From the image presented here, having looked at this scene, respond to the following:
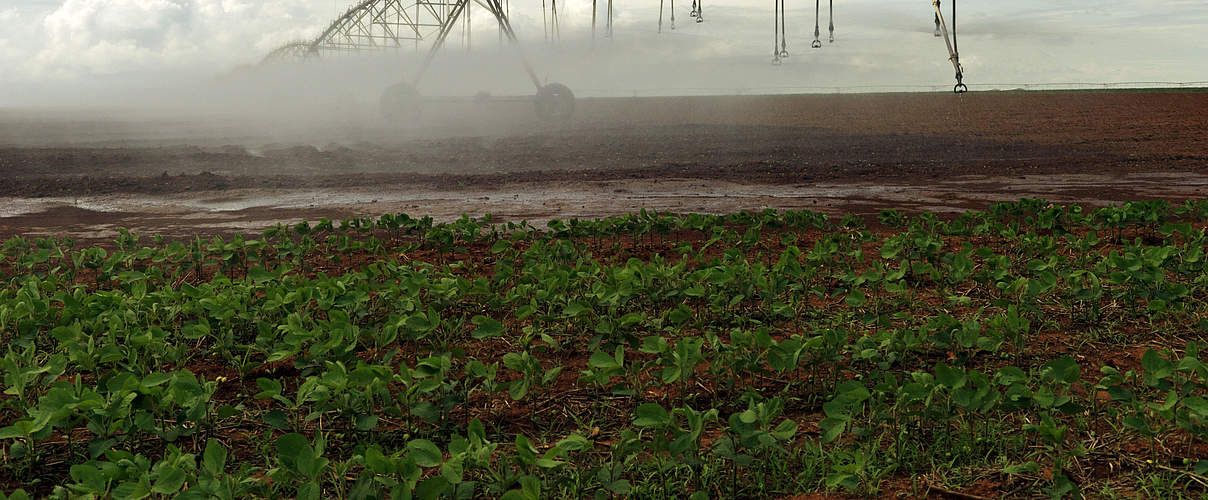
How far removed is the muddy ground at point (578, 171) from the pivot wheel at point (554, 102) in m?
A: 0.63

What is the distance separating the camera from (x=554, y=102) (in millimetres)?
33312

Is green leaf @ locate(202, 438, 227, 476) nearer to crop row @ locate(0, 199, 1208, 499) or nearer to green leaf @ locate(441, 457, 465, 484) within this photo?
crop row @ locate(0, 199, 1208, 499)

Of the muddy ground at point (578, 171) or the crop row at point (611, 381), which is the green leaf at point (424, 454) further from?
the muddy ground at point (578, 171)

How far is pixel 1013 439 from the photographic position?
3.16m

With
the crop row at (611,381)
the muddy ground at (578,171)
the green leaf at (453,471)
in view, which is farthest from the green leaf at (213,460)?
the muddy ground at (578,171)

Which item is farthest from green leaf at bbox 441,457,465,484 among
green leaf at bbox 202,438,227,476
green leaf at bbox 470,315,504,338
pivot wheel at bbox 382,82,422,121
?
pivot wheel at bbox 382,82,422,121

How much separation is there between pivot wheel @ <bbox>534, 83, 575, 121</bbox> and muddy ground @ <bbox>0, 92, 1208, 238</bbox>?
632 millimetres

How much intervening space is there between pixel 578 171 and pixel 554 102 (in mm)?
16042

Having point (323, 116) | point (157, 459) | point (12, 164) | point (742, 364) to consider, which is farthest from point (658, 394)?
point (323, 116)

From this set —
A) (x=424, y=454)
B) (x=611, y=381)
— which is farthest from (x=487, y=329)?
(x=424, y=454)

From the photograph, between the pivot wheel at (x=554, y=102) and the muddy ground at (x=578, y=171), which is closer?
the muddy ground at (x=578, y=171)

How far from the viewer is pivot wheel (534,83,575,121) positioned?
1308 inches

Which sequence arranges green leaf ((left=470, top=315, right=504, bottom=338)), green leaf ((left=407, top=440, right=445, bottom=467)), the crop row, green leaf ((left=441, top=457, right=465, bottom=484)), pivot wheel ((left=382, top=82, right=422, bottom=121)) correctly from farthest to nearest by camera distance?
1. pivot wheel ((left=382, top=82, right=422, bottom=121))
2. green leaf ((left=470, top=315, right=504, bottom=338))
3. the crop row
4. green leaf ((left=407, top=440, right=445, bottom=467))
5. green leaf ((left=441, top=457, right=465, bottom=484))

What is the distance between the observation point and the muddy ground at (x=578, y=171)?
12391 millimetres
